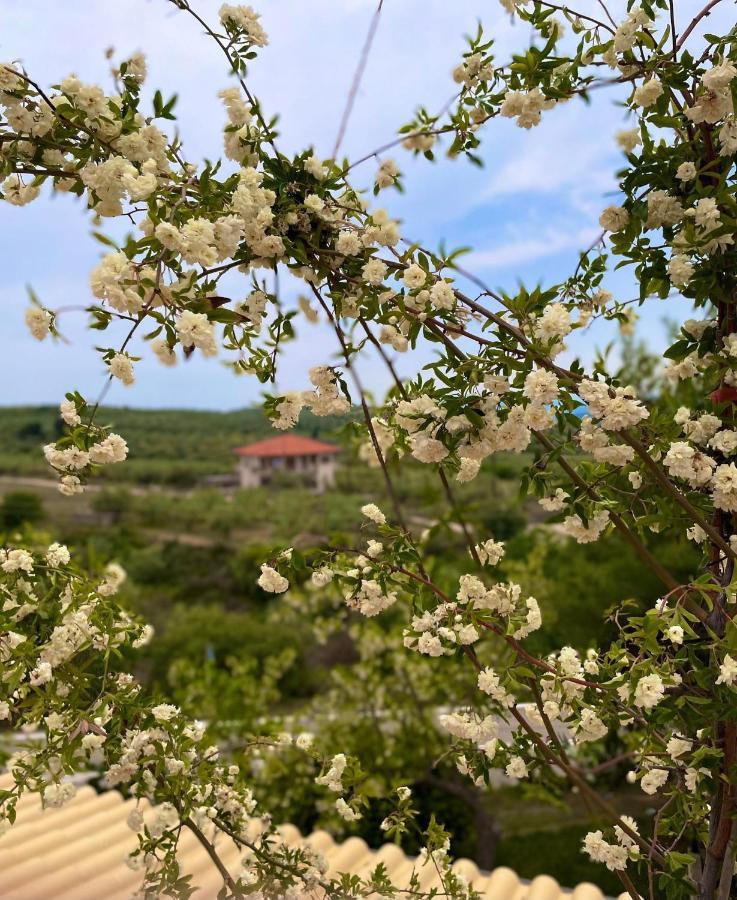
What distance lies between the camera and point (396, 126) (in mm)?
1698

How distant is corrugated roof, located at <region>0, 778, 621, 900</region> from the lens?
2535mm

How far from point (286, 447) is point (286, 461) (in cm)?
49

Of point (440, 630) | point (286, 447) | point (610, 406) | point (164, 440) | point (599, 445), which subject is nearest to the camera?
point (610, 406)

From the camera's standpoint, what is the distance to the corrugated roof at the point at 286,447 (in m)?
27.2

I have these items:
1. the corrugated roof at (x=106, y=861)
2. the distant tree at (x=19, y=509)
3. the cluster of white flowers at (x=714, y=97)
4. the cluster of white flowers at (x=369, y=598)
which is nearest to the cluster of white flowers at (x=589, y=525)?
the cluster of white flowers at (x=369, y=598)

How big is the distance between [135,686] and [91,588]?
253mm

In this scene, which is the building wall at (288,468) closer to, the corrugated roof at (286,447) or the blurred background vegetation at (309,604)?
the corrugated roof at (286,447)

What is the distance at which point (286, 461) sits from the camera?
91.2 feet

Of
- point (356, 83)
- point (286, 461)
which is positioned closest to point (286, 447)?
point (286, 461)

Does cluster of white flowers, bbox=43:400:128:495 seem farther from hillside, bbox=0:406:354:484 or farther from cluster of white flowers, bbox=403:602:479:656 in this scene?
hillside, bbox=0:406:354:484

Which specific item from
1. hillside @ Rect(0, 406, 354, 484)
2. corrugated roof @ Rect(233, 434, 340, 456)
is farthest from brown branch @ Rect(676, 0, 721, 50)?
corrugated roof @ Rect(233, 434, 340, 456)

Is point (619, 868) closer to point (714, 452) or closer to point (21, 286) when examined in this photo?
point (714, 452)

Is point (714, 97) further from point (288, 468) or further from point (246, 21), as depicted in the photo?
point (288, 468)

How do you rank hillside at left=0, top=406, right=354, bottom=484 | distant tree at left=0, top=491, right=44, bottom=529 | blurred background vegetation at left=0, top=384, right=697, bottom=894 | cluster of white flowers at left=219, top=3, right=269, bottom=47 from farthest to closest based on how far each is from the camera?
hillside at left=0, top=406, right=354, bottom=484, distant tree at left=0, top=491, right=44, bottom=529, blurred background vegetation at left=0, top=384, right=697, bottom=894, cluster of white flowers at left=219, top=3, right=269, bottom=47
